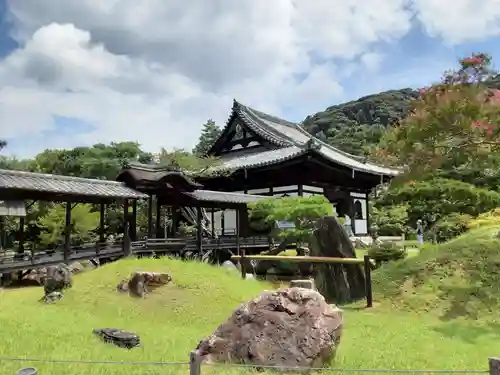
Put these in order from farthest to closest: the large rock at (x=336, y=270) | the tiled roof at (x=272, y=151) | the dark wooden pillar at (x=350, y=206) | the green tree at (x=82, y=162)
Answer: the green tree at (x=82, y=162) < the dark wooden pillar at (x=350, y=206) < the tiled roof at (x=272, y=151) < the large rock at (x=336, y=270)

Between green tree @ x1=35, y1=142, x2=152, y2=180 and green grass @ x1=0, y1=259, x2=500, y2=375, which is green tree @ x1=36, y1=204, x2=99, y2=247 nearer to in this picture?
green grass @ x1=0, y1=259, x2=500, y2=375

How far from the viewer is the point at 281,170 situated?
25062mm

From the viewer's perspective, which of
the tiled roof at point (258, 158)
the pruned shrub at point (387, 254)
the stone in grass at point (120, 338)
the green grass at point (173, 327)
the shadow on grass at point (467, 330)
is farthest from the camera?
the tiled roof at point (258, 158)

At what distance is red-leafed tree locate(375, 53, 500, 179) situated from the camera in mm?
9508

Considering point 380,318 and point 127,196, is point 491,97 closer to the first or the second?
point 380,318

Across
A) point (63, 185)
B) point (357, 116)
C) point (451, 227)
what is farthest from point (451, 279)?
point (357, 116)

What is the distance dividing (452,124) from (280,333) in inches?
243

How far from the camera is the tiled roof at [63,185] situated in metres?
13.1

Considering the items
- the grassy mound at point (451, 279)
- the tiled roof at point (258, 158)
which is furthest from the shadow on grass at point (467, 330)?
the tiled roof at point (258, 158)

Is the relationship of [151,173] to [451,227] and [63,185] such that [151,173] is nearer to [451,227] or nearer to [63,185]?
[63,185]

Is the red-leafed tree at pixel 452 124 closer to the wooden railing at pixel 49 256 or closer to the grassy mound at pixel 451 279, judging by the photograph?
the grassy mound at pixel 451 279

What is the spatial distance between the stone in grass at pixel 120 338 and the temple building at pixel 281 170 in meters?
16.0

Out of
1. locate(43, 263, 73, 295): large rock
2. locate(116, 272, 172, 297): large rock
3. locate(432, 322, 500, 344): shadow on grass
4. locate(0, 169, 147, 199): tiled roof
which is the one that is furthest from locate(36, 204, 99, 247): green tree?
locate(432, 322, 500, 344): shadow on grass

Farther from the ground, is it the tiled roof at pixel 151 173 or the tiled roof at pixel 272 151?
the tiled roof at pixel 272 151
